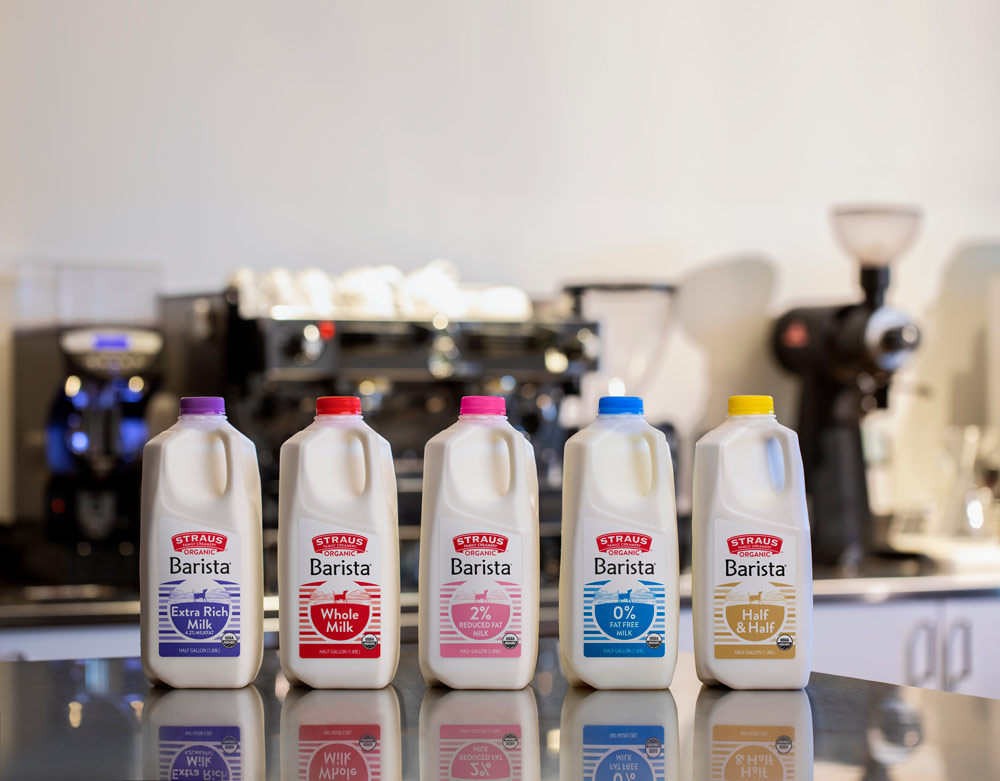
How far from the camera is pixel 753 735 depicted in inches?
36.3

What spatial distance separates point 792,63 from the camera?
129 inches

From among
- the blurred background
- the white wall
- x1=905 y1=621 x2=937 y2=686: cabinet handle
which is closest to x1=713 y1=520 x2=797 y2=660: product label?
the blurred background

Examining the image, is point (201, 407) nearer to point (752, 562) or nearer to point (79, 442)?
point (752, 562)

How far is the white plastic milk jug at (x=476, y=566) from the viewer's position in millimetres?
1037

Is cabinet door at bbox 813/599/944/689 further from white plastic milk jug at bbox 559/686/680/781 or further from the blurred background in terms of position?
white plastic milk jug at bbox 559/686/680/781

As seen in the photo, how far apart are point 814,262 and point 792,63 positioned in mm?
557

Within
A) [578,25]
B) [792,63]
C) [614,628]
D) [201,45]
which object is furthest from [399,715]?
[792,63]

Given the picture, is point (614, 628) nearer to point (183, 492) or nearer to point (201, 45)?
point (183, 492)

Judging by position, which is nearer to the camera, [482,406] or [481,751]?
[481,751]

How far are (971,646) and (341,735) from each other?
208 cm

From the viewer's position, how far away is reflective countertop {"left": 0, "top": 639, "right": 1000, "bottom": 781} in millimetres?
843

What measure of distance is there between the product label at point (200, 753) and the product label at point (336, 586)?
0.13m

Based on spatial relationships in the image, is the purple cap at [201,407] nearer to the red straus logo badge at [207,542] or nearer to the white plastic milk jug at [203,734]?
the red straus logo badge at [207,542]

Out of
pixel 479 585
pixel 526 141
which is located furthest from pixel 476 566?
pixel 526 141
